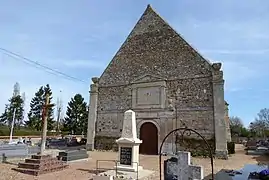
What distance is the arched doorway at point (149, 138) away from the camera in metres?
16.9

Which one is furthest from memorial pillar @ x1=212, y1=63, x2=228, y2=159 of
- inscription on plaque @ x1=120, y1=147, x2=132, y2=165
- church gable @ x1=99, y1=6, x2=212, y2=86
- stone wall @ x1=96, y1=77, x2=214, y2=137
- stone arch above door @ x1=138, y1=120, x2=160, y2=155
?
inscription on plaque @ x1=120, y1=147, x2=132, y2=165

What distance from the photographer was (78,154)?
1364 centimetres

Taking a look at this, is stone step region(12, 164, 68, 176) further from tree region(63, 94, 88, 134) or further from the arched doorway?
tree region(63, 94, 88, 134)

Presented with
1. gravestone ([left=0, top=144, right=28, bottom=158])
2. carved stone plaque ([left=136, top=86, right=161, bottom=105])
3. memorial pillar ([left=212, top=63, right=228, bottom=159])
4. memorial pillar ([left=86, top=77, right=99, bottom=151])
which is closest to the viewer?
gravestone ([left=0, top=144, right=28, bottom=158])

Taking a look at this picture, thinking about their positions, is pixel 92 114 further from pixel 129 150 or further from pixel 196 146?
pixel 129 150

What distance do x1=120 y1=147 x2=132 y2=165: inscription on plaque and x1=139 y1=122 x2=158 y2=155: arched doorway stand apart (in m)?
7.23

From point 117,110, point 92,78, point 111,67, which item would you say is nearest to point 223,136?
point 117,110

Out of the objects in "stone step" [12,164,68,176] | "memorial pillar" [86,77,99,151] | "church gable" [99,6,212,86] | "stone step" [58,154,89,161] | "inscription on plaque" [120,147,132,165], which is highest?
"church gable" [99,6,212,86]

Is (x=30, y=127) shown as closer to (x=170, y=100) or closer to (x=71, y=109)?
(x=71, y=109)

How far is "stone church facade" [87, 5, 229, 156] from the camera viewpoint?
1534cm

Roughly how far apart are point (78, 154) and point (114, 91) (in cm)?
700

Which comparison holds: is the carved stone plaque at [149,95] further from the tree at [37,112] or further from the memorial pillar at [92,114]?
the tree at [37,112]

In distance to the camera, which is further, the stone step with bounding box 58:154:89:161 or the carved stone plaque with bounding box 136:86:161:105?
the carved stone plaque with bounding box 136:86:161:105

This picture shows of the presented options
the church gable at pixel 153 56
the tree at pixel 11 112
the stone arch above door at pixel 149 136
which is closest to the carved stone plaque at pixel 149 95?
the church gable at pixel 153 56
